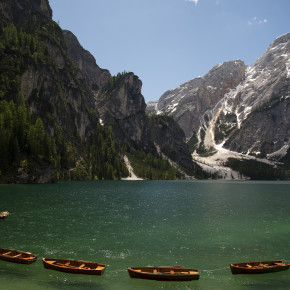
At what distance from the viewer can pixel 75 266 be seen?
2620 cm

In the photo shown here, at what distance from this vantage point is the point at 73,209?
210ft

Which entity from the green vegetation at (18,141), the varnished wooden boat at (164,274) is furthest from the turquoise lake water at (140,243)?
the green vegetation at (18,141)

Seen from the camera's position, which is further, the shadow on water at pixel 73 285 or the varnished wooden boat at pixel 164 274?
the varnished wooden boat at pixel 164 274

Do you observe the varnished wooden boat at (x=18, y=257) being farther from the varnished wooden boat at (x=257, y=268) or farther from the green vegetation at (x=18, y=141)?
the green vegetation at (x=18, y=141)

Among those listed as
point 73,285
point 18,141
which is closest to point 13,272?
point 73,285

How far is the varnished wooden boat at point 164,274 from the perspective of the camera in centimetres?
2417

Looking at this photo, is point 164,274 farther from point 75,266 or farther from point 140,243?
point 140,243

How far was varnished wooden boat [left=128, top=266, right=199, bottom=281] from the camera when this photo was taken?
24.2 meters

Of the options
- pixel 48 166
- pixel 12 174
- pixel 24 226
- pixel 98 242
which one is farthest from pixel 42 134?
pixel 98 242

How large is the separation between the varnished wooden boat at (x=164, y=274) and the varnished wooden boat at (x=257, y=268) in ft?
15.2

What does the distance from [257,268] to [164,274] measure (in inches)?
368

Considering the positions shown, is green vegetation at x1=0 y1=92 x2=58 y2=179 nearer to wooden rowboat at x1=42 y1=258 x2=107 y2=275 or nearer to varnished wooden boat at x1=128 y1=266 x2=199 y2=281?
wooden rowboat at x1=42 y1=258 x2=107 y2=275

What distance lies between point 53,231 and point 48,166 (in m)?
104

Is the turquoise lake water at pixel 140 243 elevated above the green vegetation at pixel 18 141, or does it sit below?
below
